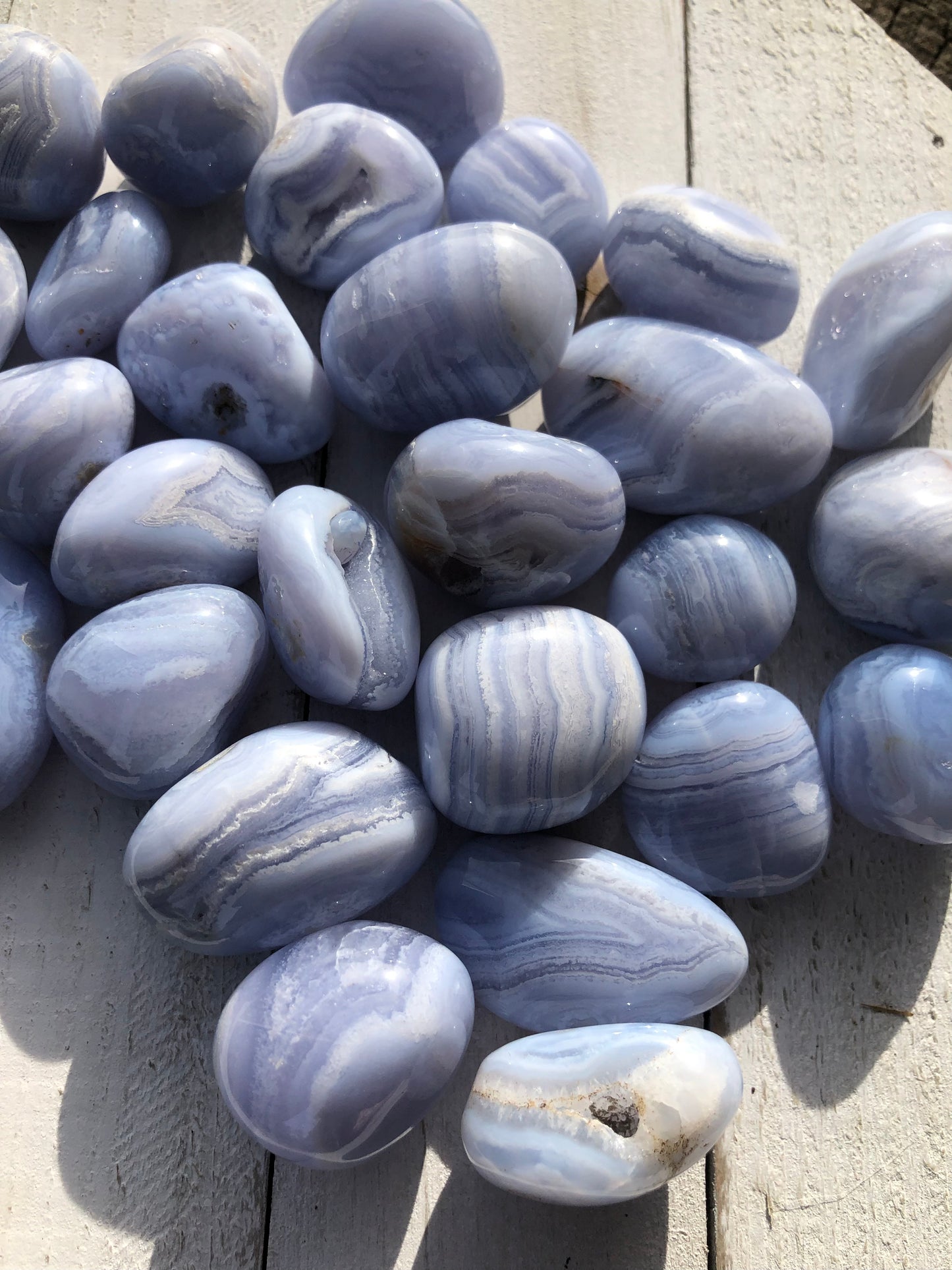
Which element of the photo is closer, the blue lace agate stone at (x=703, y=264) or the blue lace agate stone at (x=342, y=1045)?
the blue lace agate stone at (x=342, y=1045)

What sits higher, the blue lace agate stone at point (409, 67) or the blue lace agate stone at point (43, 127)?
the blue lace agate stone at point (409, 67)

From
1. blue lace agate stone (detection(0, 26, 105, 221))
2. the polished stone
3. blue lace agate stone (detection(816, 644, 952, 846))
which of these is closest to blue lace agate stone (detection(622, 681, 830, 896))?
blue lace agate stone (detection(816, 644, 952, 846))

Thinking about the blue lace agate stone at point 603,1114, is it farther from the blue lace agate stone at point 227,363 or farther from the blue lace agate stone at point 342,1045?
the blue lace agate stone at point 227,363

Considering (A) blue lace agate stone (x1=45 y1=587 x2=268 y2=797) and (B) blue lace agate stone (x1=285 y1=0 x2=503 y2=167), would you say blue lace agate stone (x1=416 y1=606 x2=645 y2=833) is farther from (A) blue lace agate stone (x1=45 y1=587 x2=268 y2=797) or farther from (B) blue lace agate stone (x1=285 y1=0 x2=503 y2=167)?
(B) blue lace agate stone (x1=285 y1=0 x2=503 y2=167)

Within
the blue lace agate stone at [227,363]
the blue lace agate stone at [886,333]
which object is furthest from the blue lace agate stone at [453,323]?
the blue lace agate stone at [886,333]

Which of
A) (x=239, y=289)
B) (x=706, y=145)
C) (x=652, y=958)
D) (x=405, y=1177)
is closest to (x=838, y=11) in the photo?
(x=706, y=145)

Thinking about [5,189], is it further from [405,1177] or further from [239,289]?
[405,1177]
